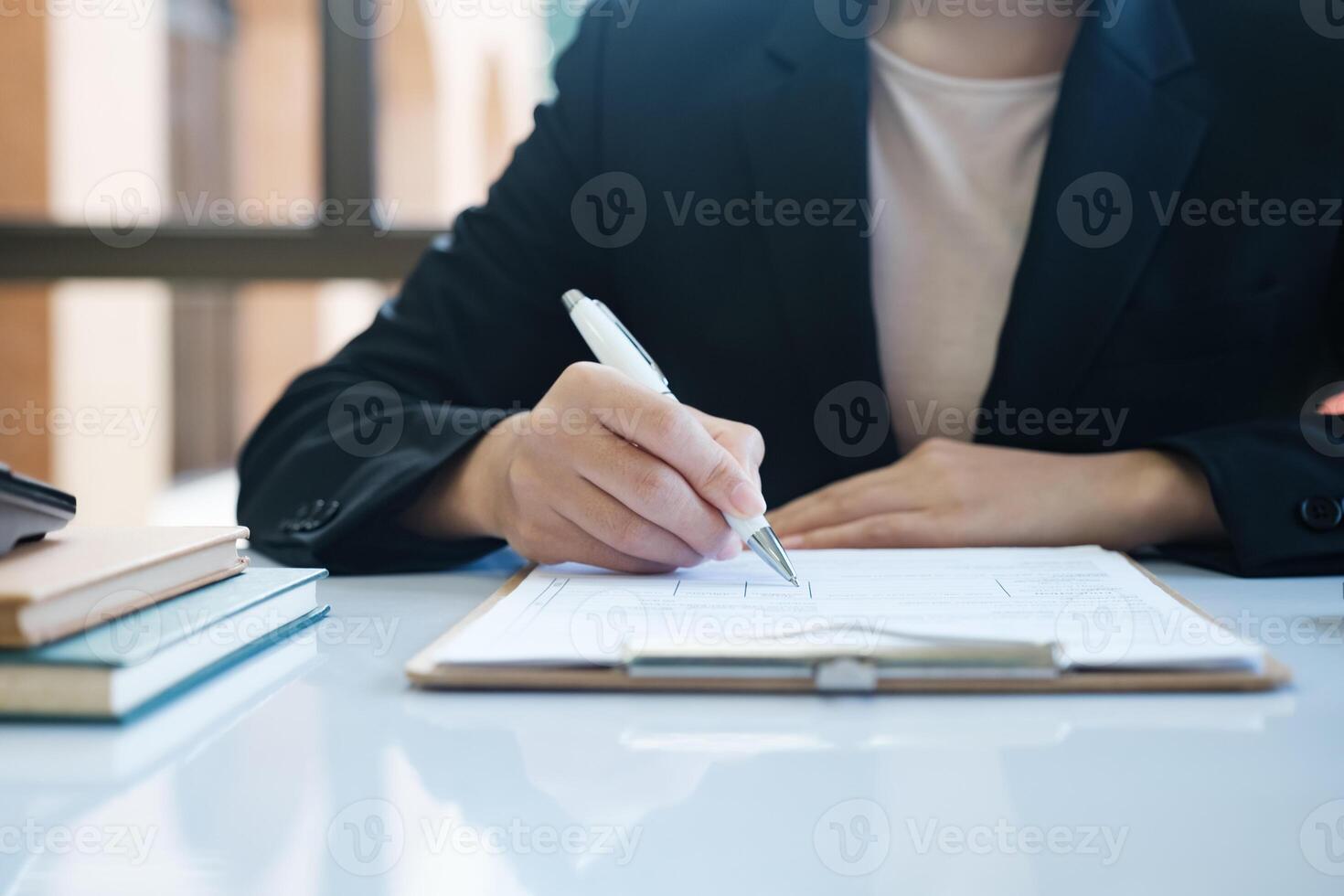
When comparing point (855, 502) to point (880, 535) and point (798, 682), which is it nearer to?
point (880, 535)

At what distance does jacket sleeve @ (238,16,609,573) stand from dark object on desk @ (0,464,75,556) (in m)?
0.28

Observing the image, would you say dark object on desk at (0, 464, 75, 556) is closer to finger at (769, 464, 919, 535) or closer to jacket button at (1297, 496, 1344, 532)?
finger at (769, 464, 919, 535)

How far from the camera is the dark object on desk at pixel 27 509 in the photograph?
1.65ft

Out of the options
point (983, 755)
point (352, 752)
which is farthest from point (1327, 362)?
point (352, 752)

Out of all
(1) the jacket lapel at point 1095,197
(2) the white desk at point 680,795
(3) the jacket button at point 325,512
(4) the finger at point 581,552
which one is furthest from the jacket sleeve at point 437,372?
(1) the jacket lapel at point 1095,197

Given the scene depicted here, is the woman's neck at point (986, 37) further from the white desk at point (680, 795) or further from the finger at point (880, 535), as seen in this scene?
the white desk at point (680, 795)

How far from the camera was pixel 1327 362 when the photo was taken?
119cm

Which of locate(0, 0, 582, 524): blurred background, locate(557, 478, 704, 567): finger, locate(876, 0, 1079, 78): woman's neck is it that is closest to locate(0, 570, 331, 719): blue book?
locate(557, 478, 704, 567): finger

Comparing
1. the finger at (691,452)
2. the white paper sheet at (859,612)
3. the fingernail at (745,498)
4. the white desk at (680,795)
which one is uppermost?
the finger at (691,452)

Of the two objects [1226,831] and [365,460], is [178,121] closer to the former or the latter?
[365,460]

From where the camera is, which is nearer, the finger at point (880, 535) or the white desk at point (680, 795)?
the white desk at point (680, 795)

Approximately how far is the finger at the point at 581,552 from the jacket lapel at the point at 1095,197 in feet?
1.71

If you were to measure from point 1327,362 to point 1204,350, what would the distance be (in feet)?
0.69

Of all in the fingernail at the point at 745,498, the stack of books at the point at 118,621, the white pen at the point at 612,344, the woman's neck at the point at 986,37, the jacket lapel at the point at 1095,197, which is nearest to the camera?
the stack of books at the point at 118,621
